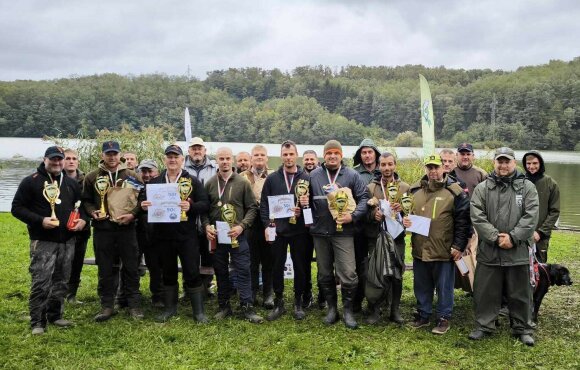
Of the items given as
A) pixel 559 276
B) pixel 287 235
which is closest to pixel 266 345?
pixel 287 235

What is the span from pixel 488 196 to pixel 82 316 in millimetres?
5418

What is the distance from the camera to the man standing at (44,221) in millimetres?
5859

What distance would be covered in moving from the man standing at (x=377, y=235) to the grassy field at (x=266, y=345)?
22cm

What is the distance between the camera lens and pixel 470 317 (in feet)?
22.4

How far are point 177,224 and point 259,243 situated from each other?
1.38m

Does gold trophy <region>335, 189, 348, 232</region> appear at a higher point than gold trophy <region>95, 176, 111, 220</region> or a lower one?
lower

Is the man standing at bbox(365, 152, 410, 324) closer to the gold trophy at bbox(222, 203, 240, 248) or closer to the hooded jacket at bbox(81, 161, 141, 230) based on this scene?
the gold trophy at bbox(222, 203, 240, 248)

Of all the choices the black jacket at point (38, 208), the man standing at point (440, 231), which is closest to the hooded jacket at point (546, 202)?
the man standing at point (440, 231)

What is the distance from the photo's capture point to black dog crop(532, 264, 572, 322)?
20.7 feet

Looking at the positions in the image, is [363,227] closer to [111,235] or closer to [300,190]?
[300,190]

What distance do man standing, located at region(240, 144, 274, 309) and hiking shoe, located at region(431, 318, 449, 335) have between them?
2.29m

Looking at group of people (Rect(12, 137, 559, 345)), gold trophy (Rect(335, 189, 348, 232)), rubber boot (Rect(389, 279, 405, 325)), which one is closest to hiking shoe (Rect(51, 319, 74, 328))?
group of people (Rect(12, 137, 559, 345))

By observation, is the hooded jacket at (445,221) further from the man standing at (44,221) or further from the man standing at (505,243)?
the man standing at (44,221)

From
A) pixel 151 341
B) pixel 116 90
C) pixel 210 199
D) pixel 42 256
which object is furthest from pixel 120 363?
pixel 116 90
